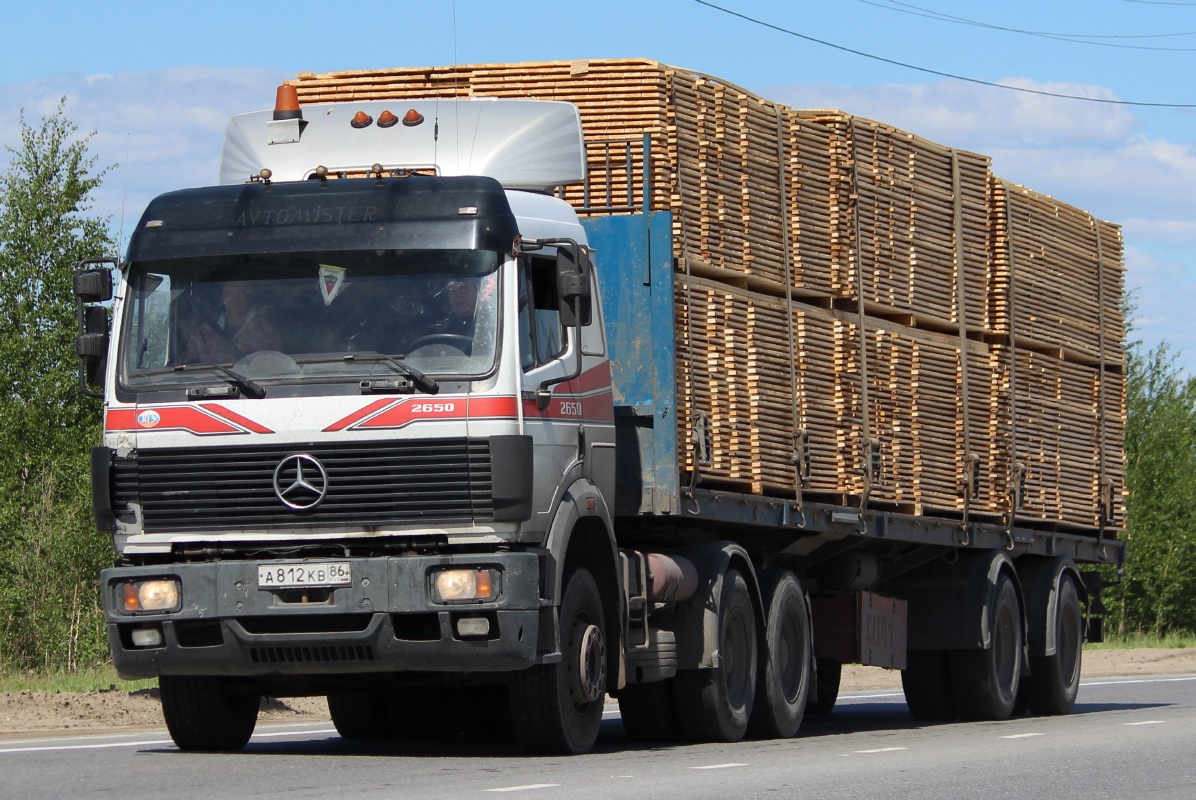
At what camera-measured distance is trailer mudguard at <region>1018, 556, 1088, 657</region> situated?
1831cm

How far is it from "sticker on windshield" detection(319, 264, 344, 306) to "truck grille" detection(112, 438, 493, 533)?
869 mm

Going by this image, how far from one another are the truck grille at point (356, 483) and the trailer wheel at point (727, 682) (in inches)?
126

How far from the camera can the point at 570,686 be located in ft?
36.0

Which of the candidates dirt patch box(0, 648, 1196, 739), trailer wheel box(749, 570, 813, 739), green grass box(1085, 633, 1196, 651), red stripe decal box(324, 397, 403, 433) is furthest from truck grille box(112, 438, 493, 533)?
green grass box(1085, 633, 1196, 651)

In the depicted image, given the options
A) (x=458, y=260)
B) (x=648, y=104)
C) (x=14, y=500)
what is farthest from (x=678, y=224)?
(x=14, y=500)

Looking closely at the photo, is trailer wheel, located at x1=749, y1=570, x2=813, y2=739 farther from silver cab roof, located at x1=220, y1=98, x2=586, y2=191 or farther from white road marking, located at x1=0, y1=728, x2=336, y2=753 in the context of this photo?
silver cab roof, located at x1=220, y1=98, x2=586, y2=191

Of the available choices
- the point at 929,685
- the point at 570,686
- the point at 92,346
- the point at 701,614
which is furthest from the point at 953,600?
the point at 92,346

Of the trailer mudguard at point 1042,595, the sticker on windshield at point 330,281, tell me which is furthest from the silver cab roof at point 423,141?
the trailer mudguard at point 1042,595

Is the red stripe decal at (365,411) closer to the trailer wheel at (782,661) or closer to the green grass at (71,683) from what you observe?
the trailer wheel at (782,661)

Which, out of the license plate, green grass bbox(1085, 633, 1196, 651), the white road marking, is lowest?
green grass bbox(1085, 633, 1196, 651)

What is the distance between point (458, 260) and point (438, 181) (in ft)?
1.73

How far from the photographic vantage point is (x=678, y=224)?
1284 centimetres

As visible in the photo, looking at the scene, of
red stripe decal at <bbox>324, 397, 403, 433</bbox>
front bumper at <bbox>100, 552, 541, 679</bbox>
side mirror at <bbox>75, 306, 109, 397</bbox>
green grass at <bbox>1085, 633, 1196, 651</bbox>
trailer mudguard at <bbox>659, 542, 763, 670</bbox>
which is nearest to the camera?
red stripe decal at <bbox>324, 397, 403, 433</bbox>

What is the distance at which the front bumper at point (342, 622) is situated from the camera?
403 inches
